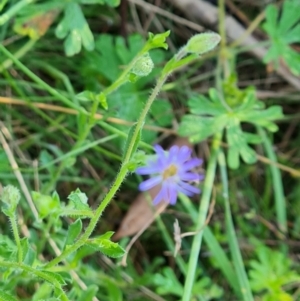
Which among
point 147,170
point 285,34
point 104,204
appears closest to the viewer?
point 104,204

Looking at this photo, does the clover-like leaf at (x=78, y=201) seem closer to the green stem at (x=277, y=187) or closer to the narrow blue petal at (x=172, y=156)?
the narrow blue petal at (x=172, y=156)

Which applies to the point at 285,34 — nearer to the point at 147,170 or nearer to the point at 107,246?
the point at 147,170

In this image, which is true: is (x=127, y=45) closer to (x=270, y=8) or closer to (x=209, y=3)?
(x=209, y=3)

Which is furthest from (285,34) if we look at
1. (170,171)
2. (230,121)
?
(170,171)

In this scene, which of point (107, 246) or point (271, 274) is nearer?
point (107, 246)

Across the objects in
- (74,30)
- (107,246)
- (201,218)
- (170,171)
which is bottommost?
(201,218)

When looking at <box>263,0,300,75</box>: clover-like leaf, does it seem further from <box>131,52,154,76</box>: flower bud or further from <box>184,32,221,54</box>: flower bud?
<box>131,52,154,76</box>: flower bud

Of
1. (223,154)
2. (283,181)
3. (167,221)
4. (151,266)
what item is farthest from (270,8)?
(151,266)

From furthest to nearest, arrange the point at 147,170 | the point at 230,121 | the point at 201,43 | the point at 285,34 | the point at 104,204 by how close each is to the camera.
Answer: the point at 285,34
the point at 230,121
the point at 147,170
the point at 201,43
the point at 104,204
